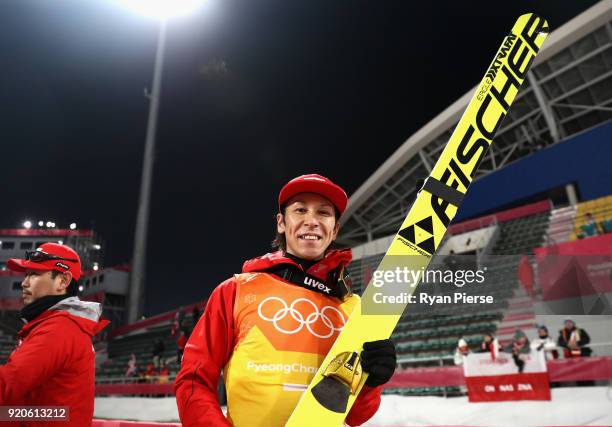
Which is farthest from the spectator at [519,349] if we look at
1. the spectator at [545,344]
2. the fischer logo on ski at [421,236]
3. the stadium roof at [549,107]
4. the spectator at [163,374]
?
the spectator at [163,374]

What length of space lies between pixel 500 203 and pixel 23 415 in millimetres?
→ 18433

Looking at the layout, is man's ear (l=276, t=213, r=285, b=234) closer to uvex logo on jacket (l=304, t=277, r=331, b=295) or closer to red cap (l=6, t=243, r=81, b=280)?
uvex logo on jacket (l=304, t=277, r=331, b=295)

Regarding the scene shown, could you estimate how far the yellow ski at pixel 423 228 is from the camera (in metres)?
1.36

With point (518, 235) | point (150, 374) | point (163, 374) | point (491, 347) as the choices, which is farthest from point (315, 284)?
→ point (518, 235)

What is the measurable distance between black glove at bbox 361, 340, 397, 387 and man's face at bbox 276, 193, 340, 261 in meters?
0.43

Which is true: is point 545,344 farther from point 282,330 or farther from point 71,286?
point 71,286

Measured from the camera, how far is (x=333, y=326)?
5.13ft

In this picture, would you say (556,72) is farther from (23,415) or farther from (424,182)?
(23,415)

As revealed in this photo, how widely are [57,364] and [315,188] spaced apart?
4.90ft

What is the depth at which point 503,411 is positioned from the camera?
5.61 m

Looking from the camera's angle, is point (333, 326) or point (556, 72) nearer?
point (333, 326)

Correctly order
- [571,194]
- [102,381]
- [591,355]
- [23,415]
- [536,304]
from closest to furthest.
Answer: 1. [23,415]
2. [591,355]
3. [536,304]
4. [102,381]
5. [571,194]

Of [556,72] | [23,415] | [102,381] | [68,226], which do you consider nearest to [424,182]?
[23,415]

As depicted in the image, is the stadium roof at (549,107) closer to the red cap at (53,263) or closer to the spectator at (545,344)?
the spectator at (545,344)
